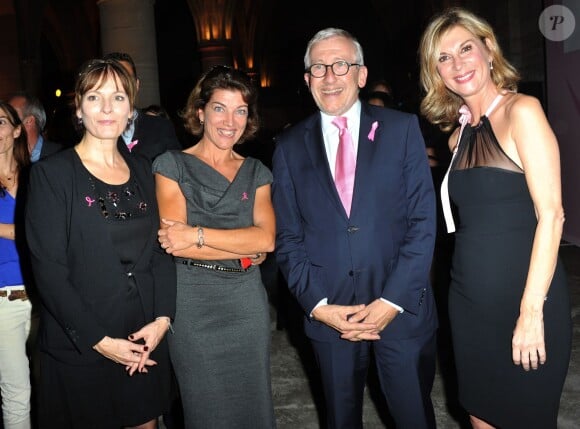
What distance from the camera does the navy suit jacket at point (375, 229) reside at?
2.52m

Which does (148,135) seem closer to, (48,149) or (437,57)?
(48,149)

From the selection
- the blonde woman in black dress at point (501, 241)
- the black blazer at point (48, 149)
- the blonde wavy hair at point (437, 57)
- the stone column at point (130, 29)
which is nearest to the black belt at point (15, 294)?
the black blazer at point (48, 149)

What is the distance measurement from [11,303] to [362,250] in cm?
190

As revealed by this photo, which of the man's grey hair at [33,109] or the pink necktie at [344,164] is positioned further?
the man's grey hair at [33,109]

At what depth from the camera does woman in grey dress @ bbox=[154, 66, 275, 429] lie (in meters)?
2.59

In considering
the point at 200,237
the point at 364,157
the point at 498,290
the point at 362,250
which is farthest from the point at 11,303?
the point at 498,290

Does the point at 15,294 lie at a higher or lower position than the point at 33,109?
lower

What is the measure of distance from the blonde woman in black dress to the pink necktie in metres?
0.43

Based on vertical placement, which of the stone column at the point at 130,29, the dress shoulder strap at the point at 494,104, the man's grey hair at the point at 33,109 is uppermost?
the stone column at the point at 130,29

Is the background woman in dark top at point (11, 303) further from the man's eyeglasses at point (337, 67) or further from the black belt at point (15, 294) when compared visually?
the man's eyeglasses at point (337, 67)

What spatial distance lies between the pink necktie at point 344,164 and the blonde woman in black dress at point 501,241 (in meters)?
0.43

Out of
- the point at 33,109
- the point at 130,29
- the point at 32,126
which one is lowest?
the point at 32,126

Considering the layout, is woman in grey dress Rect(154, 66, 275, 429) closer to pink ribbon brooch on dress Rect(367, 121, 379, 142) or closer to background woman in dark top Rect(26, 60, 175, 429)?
background woman in dark top Rect(26, 60, 175, 429)

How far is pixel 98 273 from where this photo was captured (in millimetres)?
2268
